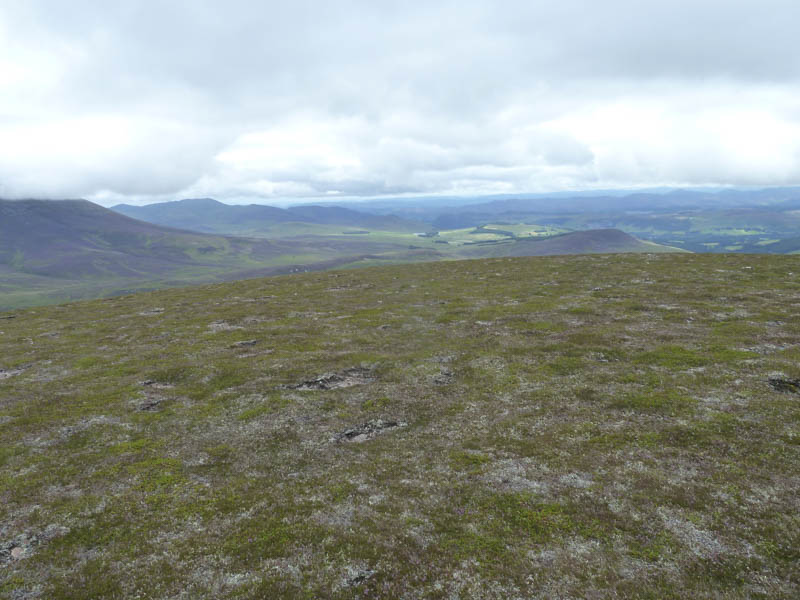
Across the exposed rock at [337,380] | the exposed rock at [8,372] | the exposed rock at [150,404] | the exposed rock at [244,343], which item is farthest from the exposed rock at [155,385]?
the exposed rock at [8,372]

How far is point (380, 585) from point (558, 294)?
163 feet

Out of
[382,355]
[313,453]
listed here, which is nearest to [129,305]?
[382,355]

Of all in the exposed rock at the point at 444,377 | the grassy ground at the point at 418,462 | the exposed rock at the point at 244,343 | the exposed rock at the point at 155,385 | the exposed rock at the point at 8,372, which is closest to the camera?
the grassy ground at the point at 418,462

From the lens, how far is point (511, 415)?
2295cm

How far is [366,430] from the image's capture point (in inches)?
892

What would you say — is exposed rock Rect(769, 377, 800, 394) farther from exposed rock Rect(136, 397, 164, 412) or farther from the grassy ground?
exposed rock Rect(136, 397, 164, 412)

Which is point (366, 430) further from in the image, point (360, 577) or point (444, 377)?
point (360, 577)

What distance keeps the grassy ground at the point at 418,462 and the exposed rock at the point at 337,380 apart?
0.66 feet

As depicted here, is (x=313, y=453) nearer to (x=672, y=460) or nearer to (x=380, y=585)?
(x=380, y=585)

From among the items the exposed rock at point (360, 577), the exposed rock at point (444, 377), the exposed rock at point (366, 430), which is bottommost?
the exposed rock at point (366, 430)

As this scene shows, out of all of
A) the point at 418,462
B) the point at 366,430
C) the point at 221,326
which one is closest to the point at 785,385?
the point at 418,462

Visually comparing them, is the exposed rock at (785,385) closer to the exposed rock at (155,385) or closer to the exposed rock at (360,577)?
the exposed rock at (360,577)

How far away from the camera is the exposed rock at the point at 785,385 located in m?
23.0

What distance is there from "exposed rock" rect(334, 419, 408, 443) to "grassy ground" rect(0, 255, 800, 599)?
0.16 meters
